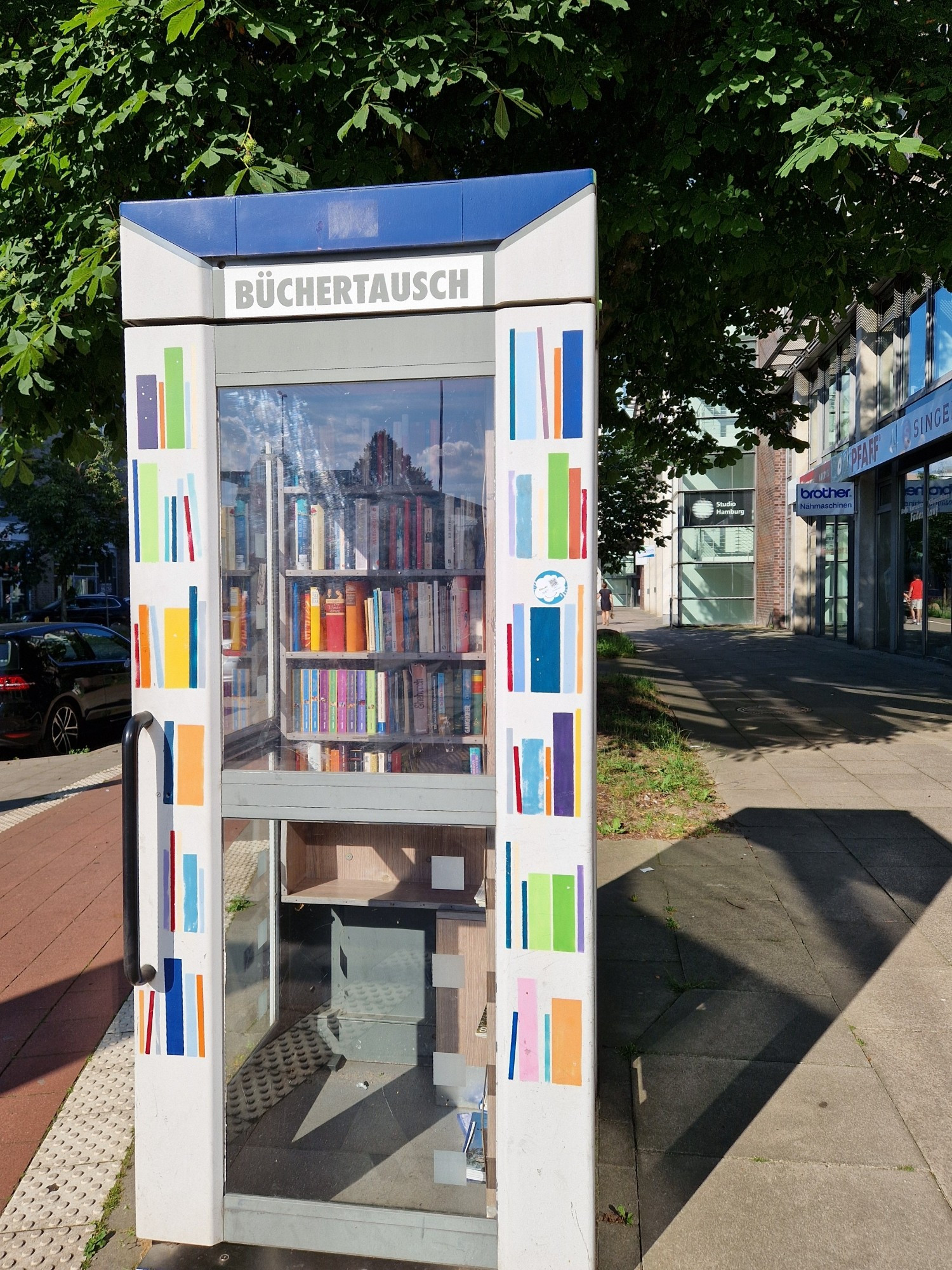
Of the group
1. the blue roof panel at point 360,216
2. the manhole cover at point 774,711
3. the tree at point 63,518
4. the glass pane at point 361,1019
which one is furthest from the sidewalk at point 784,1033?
the tree at point 63,518

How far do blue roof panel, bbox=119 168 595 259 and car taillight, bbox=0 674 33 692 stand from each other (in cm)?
917

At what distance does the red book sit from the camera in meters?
3.02

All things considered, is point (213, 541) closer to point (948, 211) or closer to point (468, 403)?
point (468, 403)

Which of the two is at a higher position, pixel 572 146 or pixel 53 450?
pixel 572 146

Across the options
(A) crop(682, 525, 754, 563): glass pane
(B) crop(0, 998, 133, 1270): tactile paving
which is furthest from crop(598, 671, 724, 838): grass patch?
(A) crop(682, 525, 754, 563): glass pane

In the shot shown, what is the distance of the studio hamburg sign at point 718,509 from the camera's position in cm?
3353

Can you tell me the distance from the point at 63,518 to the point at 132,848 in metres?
29.2

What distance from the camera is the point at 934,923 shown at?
537cm

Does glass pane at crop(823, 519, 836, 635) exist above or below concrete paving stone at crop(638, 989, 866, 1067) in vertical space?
above

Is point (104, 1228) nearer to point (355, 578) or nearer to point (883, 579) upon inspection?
point (355, 578)

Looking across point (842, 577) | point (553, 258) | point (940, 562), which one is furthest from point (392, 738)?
point (842, 577)

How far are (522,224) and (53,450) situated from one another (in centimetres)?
606

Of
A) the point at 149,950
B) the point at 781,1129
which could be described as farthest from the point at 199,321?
the point at 781,1129

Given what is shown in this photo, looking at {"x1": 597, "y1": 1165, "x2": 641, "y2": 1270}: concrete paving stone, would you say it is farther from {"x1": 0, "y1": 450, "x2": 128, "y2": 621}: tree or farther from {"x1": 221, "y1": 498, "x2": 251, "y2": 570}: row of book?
{"x1": 0, "y1": 450, "x2": 128, "y2": 621}: tree
